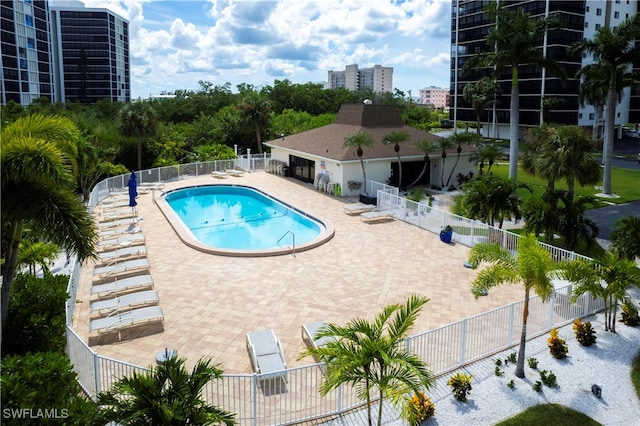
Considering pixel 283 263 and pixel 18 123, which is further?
pixel 283 263

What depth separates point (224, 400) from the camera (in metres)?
9.06

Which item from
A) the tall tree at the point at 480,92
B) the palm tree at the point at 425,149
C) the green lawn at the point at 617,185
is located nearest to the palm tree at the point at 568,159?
the green lawn at the point at 617,185

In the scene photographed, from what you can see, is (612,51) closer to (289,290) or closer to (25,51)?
(289,290)

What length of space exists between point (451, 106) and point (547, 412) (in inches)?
2873

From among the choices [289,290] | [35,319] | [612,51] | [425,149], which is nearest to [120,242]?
[289,290]

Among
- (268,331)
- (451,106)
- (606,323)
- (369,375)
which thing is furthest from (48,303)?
(451,106)

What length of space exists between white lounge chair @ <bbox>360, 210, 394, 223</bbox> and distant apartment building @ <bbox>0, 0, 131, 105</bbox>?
85.9 m

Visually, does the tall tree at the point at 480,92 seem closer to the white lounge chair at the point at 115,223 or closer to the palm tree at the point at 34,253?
the white lounge chair at the point at 115,223

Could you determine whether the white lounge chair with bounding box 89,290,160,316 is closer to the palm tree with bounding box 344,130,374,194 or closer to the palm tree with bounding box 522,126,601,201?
the palm tree with bounding box 522,126,601,201

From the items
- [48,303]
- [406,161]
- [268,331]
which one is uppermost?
[406,161]

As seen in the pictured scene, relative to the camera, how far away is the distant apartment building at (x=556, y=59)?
59.6 m

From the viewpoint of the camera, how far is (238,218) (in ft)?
84.3

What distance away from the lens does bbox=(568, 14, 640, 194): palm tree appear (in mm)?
26484

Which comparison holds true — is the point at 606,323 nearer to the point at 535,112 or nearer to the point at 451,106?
the point at 535,112
